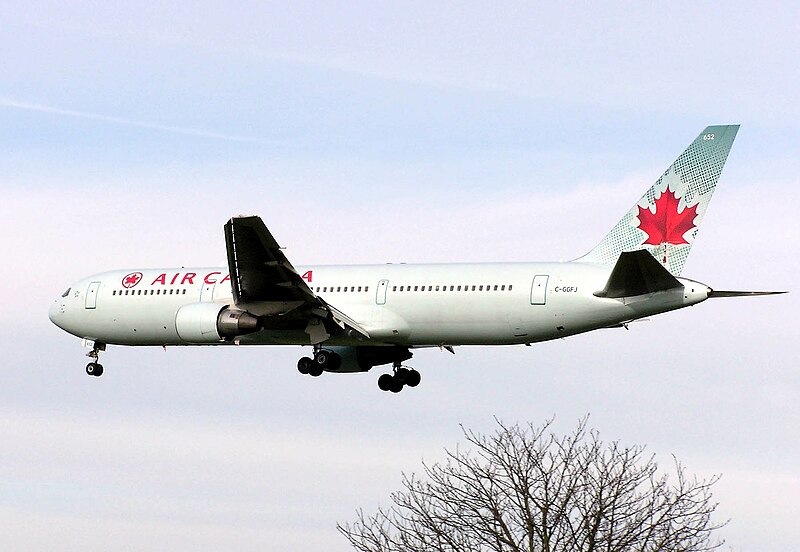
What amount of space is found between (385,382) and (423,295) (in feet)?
18.5

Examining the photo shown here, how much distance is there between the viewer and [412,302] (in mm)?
42000

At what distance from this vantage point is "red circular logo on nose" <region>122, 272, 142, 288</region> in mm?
46719

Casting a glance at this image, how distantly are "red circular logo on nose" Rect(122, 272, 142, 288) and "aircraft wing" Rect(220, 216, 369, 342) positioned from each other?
20.7ft

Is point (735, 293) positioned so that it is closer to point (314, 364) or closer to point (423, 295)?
point (423, 295)

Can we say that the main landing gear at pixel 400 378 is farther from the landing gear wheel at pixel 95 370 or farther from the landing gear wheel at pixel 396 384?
the landing gear wheel at pixel 95 370

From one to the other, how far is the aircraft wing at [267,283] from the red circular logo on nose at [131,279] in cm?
632

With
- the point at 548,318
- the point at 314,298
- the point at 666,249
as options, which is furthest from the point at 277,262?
the point at 666,249

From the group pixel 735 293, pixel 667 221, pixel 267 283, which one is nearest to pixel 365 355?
pixel 267 283

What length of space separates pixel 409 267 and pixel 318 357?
4.20m

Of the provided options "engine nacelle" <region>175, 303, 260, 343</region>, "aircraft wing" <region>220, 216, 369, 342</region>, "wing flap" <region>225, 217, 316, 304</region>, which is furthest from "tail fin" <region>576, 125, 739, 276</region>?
"engine nacelle" <region>175, 303, 260, 343</region>

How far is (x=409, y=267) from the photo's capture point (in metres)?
43.1

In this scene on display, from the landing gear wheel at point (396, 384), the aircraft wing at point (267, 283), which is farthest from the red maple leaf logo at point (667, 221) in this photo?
the landing gear wheel at point (396, 384)

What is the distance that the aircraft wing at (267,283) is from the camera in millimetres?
39281

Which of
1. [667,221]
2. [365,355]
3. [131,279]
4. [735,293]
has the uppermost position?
[131,279]
